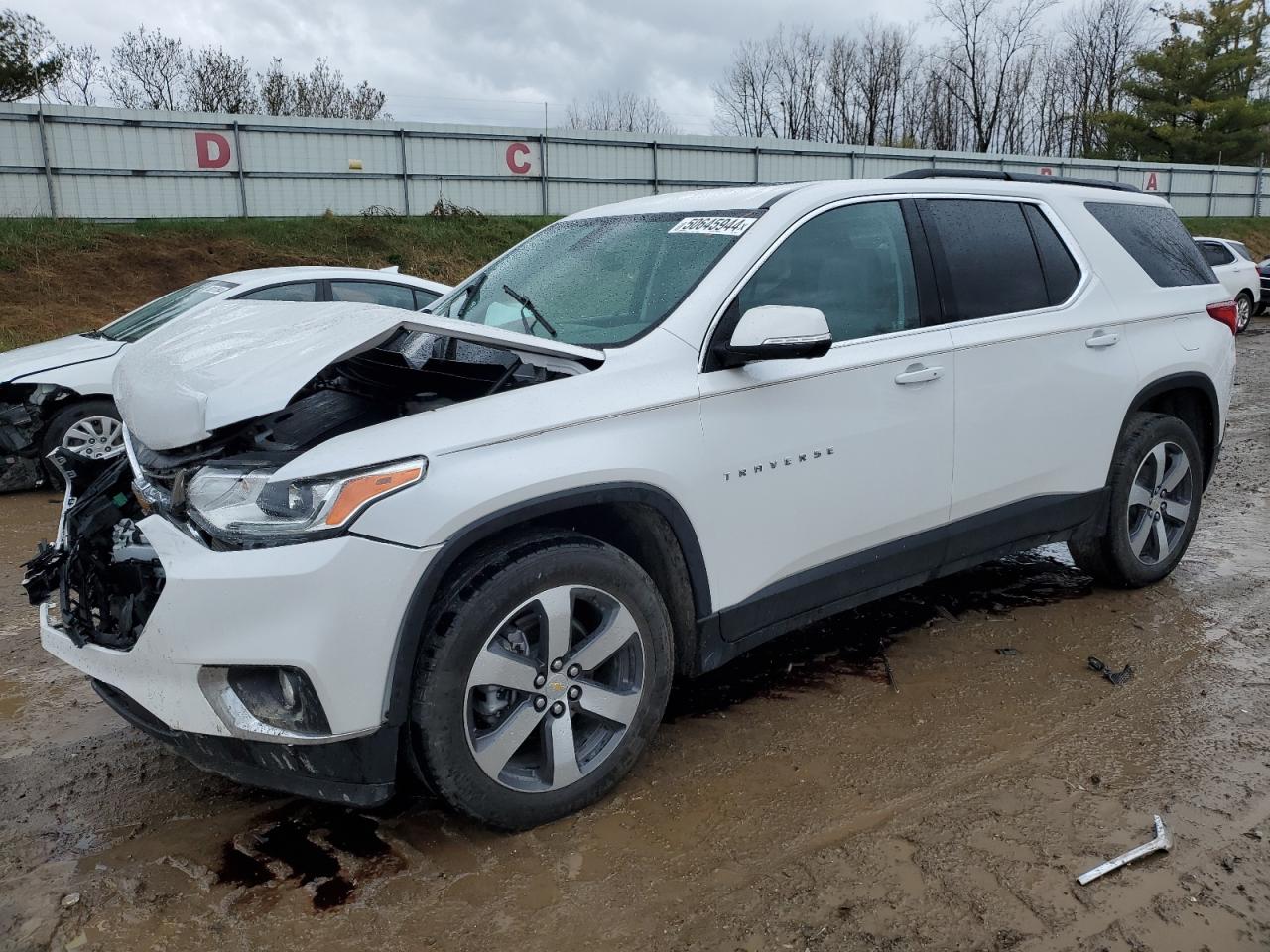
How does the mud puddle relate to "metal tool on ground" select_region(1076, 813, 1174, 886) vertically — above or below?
below

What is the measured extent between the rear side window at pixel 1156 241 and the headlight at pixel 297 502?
3510mm

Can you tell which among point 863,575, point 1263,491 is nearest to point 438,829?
point 863,575

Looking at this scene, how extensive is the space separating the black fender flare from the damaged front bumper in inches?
1.0

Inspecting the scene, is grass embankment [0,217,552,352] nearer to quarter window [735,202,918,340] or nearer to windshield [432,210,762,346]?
windshield [432,210,762,346]

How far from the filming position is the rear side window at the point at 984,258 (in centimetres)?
380

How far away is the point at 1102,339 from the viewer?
420 cm

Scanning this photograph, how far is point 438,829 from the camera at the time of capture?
115 inches

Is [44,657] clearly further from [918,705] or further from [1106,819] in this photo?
[1106,819]

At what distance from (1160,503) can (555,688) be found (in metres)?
3.35

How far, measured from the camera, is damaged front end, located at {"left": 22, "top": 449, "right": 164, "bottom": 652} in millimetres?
2686

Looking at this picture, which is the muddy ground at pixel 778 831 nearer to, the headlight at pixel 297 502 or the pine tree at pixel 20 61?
the headlight at pixel 297 502

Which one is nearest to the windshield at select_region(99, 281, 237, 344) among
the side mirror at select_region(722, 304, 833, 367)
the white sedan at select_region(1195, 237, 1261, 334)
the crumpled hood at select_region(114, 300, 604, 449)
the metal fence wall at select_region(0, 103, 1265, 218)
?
the crumpled hood at select_region(114, 300, 604, 449)

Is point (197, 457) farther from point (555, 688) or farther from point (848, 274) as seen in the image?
point (848, 274)

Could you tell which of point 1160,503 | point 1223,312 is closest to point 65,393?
point 1160,503
